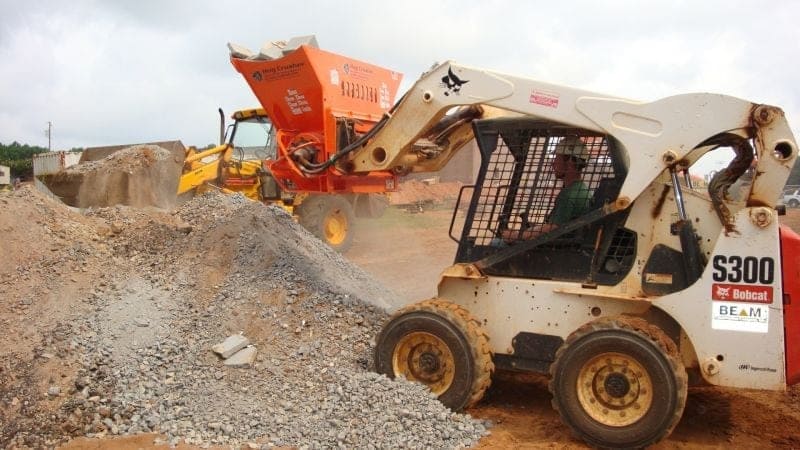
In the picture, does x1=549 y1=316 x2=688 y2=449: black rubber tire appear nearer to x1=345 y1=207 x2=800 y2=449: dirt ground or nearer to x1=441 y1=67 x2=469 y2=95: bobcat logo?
x1=345 y1=207 x2=800 y2=449: dirt ground

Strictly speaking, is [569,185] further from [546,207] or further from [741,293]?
[741,293]

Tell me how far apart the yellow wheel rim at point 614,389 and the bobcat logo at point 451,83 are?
2.18 meters

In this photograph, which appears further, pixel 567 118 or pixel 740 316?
pixel 567 118

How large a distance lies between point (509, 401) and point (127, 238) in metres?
4.77

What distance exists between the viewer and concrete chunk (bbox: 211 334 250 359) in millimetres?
5527

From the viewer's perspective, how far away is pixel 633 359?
4320mm

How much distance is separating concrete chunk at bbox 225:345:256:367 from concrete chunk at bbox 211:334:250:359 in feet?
0.12

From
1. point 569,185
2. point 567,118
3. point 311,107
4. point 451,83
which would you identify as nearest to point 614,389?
point 569,185

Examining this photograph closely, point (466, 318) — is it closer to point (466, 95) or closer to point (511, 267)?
point (511, 267)

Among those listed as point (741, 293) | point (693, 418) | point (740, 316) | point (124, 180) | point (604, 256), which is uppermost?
point (124, 180)

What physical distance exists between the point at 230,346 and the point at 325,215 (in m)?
7.45

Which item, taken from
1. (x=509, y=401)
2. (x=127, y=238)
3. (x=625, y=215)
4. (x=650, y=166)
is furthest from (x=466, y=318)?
(x=127, y=238)

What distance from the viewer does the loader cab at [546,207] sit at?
488 centimetres

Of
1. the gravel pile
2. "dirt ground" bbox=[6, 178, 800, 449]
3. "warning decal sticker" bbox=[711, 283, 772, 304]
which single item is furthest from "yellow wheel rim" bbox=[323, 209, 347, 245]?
"warning decal sticker" bbox=[711, 283, 772, 304]
